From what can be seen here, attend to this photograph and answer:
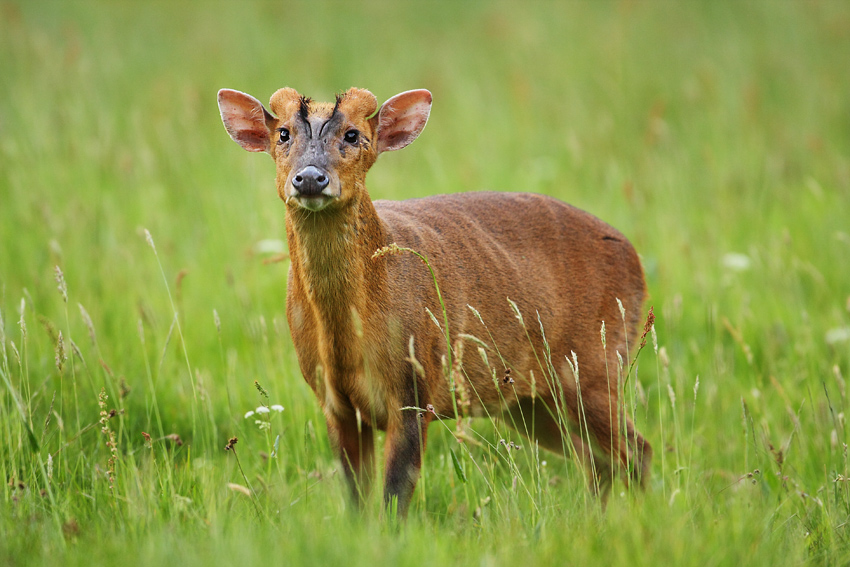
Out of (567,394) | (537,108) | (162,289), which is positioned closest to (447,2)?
(537,108)

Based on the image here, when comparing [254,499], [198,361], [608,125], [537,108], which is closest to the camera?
[254,499]

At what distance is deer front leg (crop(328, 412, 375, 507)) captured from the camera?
3.60 metres

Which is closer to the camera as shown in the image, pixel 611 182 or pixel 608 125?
pixel 611 182

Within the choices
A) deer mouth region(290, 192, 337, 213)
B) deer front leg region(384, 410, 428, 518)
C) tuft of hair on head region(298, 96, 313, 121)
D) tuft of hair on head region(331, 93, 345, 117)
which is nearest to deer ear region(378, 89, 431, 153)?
tuft of hair on head region(331, 93, 345, 117)

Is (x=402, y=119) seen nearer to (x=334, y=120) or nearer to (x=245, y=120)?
(x=334, y=120)

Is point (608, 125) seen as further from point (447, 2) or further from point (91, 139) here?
point (447, 2)

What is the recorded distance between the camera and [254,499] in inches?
118

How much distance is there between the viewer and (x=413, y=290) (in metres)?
3.52

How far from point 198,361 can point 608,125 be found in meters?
4.47

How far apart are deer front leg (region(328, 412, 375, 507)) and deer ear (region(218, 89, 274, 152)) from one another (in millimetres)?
1169

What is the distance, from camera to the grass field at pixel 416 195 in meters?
2.85

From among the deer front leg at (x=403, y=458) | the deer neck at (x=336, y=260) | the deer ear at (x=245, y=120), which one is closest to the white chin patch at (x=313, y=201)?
the deer neck at (x=336, y=260)

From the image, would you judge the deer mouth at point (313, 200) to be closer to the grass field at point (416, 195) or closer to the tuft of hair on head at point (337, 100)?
the tuft of hair on head at point (337, 100)

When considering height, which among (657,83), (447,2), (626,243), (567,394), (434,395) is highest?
(447,2)
